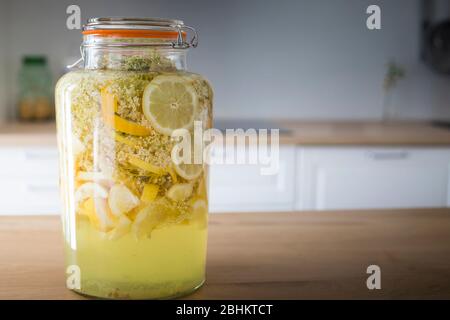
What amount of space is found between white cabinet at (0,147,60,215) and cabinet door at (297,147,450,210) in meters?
0.85

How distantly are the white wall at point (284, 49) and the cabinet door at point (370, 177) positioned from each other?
0.57 metres

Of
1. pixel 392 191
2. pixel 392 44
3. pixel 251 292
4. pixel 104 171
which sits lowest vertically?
pixel 392 191

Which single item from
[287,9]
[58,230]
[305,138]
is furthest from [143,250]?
[287,9]

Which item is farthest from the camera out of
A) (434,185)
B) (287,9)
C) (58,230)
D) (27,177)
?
(287,9)

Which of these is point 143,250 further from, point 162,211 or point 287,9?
point 287,9

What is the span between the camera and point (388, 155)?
6.58ft

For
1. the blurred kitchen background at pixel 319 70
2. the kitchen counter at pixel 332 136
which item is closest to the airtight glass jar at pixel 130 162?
the kitchen counter at pixel 332 136

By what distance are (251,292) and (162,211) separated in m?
0.13

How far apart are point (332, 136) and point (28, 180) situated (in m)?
1.05

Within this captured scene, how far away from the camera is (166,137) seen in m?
0.53

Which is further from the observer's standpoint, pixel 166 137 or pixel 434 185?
pixel 434 185

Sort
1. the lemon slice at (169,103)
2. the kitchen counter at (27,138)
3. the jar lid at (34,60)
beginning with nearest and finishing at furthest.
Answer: the lemon slice at (169,103)
the kitchen counter at (27,138)
the jar lid at (34,60)

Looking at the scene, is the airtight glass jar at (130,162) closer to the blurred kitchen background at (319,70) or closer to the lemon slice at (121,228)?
the lemon slice at (121,228)

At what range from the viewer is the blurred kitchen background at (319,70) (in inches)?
80.3
